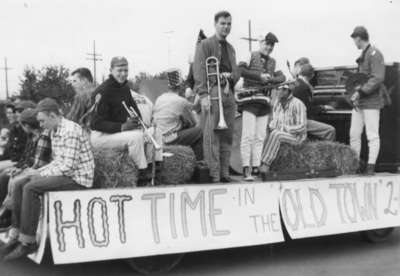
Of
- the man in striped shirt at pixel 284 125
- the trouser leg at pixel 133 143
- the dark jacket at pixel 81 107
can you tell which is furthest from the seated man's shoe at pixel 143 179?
the man in striped shirt at pixel 284 125

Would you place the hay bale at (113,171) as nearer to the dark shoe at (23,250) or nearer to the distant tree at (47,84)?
the dark shoe at (23,250)

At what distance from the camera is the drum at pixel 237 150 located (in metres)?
7.59

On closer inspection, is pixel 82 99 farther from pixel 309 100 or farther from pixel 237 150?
pixel 309 100

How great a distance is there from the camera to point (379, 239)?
24.9 ft

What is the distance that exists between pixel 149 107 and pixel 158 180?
143 centimetres

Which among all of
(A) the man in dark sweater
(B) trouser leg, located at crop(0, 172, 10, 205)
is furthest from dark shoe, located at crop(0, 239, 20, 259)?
(A) the man in dark sweater

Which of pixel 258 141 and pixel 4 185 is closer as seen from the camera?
pixel 4 185

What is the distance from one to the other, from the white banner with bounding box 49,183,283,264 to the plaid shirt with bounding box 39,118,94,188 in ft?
1.00

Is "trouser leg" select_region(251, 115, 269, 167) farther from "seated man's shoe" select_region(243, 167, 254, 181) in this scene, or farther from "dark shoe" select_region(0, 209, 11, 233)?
"dark shoe" select_region(0, 209, 11, 233)

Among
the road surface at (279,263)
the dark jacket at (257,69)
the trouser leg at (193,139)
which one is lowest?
the road surface at (279,263)

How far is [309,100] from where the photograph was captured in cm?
815

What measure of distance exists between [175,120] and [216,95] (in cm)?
82

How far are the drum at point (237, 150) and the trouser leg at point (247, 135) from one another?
0.44 m

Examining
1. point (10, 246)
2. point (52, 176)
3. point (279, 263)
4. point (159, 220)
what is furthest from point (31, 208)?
point (279, 263)
